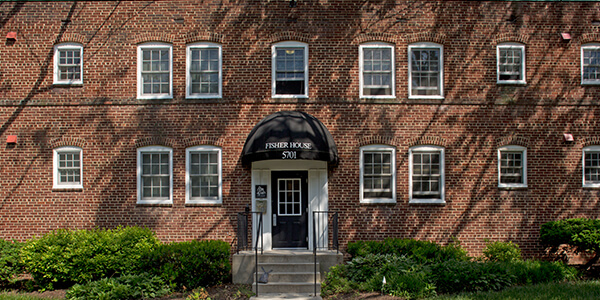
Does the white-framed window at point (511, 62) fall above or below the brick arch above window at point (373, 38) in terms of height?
below

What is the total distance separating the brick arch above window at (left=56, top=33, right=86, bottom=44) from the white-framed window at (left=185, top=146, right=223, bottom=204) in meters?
4.35

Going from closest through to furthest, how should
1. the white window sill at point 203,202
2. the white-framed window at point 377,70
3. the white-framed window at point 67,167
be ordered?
the white window sill at point 203,202, the white-framed window at point 67,167, the white-framed window at point 377,70

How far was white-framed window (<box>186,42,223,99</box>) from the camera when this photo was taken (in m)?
13.2

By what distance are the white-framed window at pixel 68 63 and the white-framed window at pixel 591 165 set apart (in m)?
14.6

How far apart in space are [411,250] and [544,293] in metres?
3.04

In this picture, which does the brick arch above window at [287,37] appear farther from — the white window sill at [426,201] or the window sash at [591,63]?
the window sash at [591,63]

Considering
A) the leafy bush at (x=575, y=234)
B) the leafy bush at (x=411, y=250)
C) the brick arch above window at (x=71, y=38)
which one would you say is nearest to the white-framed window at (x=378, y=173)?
the leafy bush at (x=411, y=250)

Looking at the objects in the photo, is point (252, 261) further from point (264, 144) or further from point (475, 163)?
point (475, 163)

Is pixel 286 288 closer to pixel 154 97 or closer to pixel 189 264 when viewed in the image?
pixel 189 264

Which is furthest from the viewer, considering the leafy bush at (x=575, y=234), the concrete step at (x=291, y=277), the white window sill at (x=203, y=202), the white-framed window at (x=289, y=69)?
the white-framed window at (x=289, y=69)

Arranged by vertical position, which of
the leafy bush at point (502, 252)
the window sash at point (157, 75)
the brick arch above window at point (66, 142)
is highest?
the window sash at point (157, 75)

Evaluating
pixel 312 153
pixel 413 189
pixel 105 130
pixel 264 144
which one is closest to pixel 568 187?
pixel 413 189

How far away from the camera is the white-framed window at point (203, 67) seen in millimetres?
13242

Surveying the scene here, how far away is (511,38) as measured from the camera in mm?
13430
